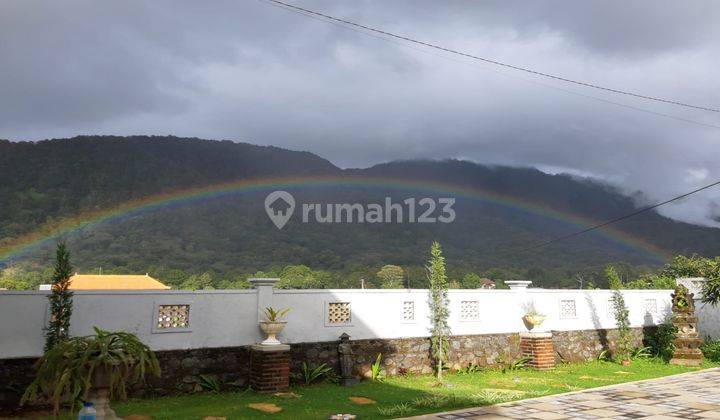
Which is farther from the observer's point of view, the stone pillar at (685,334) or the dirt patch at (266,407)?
the stone pillar at (685,334)

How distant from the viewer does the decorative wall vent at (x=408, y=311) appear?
12.1m

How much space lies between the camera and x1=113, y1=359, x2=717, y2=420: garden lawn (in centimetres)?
763

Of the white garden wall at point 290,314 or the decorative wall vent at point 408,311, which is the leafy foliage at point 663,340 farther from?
the decorative wall vent at point 408,311

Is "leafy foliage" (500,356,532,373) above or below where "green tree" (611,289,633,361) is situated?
below

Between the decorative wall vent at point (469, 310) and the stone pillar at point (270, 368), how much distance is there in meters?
5.52

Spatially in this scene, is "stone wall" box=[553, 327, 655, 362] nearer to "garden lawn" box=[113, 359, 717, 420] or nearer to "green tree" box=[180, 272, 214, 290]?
"garden lawn" box=[113, 359, 717, 420]

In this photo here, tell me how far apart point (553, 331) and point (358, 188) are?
54715mm

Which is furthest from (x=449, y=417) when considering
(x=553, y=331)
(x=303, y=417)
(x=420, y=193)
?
(x=420, y=193)

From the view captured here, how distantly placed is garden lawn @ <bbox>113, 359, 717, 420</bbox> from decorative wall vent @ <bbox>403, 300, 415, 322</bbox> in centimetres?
144

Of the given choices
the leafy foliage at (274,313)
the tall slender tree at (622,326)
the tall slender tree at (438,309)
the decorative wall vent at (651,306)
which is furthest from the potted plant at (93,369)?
the decorative wall vent at (651,306)

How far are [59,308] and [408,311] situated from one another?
7.69 meters

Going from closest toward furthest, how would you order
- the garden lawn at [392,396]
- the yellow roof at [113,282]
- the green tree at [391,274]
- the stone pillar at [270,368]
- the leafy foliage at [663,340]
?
the garden lawn at [392,396] → the stone pillar at [270,368] → the leafy foliage at [663,340] → the yellow roof at [113,282] → the green tree at [391,274]

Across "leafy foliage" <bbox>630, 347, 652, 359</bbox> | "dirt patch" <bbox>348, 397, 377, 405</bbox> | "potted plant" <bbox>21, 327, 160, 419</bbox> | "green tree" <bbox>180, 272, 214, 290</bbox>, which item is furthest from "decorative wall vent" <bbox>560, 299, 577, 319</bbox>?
"green tree" <bbox>180, 272, 214, 290</bbox>

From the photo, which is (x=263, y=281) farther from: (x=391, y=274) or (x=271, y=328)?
(x=391, y=274)
